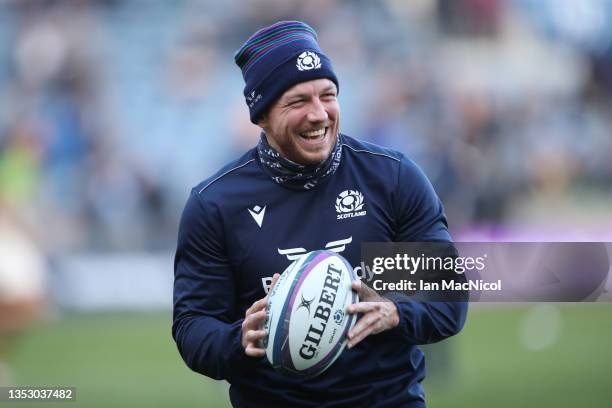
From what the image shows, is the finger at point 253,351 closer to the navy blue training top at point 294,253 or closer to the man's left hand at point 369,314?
the navy blue training top at point 294,253

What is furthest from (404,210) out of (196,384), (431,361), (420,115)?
(420,115)

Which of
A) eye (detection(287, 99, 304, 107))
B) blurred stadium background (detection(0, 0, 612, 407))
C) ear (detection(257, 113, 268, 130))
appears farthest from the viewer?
blurred stadium background (detection(0, 0, 612, 407))

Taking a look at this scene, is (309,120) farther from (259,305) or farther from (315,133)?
(259,305)

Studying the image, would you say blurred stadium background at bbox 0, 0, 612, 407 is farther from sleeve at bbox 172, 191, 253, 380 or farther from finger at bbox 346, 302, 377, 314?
finger at bbox 346, 302, 377, 314

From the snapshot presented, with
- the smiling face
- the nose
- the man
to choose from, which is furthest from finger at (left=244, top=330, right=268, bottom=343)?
the nose

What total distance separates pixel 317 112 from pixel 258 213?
1.53ft

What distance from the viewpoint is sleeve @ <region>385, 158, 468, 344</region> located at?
13.0ft

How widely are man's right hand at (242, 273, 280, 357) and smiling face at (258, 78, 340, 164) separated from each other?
22.9 inches

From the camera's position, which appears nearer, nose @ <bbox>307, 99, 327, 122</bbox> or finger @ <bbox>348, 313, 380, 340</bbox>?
finger @ <bbox>348, 313, 380, 340</bbox>

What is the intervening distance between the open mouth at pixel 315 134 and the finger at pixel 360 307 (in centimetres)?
65

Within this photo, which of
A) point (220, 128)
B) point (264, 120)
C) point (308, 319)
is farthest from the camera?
point (220, 128)

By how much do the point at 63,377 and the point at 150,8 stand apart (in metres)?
6.92

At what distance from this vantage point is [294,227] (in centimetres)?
414

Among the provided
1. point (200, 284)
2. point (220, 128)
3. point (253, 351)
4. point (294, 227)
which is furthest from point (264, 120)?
point (220, 128)
